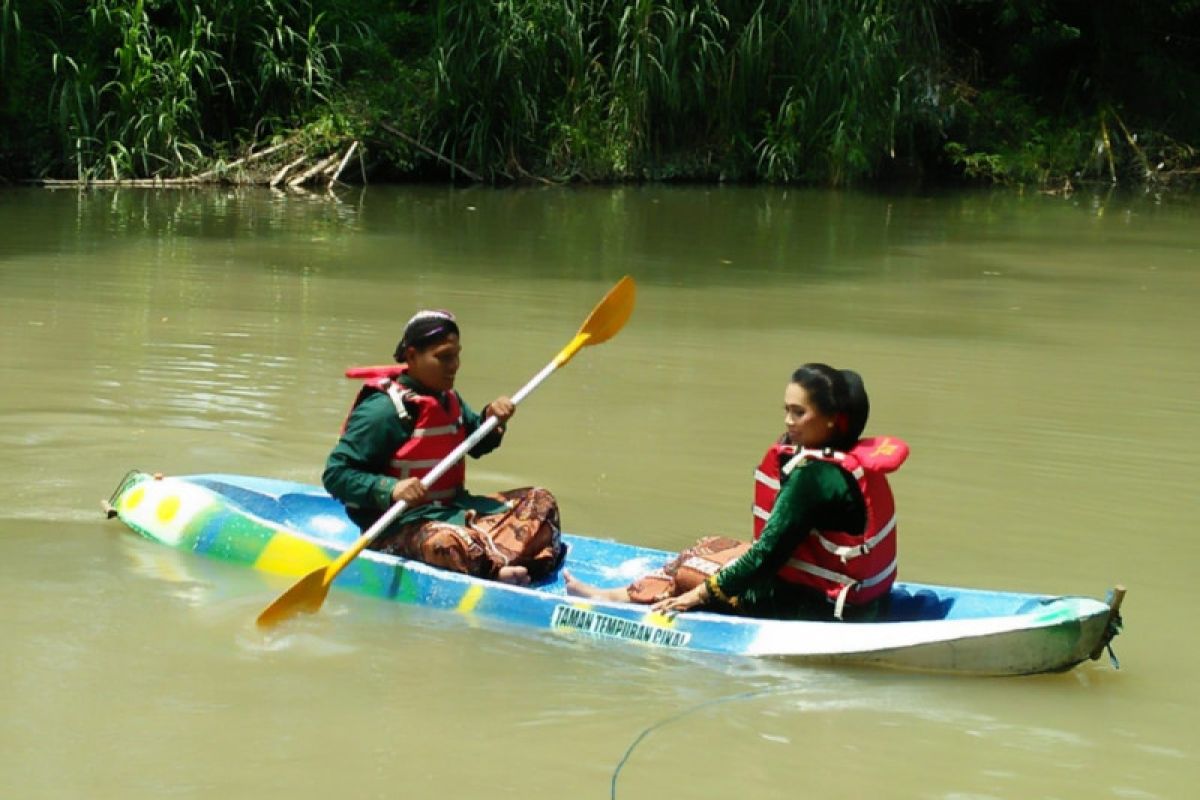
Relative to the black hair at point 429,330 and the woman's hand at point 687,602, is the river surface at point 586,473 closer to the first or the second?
the woman's hand at point 687,602

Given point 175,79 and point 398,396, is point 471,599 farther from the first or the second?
point 175,79

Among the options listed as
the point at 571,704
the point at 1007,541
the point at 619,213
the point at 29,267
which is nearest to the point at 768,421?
the point at 1007,541

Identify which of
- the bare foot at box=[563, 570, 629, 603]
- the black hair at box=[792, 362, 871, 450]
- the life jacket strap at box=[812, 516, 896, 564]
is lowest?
the bare foot at box=[563, 570, 629, 603]

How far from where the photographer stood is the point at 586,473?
6.30 meters

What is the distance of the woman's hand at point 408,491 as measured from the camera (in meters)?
4.69

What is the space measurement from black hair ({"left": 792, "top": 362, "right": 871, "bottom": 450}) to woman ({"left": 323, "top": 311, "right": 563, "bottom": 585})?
108 cm

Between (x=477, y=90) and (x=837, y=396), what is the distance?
12048 millimetres

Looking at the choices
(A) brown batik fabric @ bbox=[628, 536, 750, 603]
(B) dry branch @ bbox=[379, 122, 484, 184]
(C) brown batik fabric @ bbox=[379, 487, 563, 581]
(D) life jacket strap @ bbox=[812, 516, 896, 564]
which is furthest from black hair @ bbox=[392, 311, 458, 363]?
(B) dry branch @ bbox=[379, 122, 484, 184]

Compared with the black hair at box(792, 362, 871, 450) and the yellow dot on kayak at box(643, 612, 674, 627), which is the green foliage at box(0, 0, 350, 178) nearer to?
the yellow dot on kayak at box(643, 612, 674, 627)

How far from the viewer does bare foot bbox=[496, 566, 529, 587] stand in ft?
15.8

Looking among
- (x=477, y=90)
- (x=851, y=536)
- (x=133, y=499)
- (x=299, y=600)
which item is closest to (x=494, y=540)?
(x=299, y=600)

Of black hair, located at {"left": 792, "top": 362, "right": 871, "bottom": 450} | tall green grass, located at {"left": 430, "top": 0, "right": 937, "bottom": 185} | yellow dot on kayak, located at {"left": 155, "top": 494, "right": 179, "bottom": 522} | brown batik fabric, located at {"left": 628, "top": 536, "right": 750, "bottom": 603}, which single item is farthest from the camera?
tall green grass, located at {"left": 430, "top": 0, "right": 937, "bottom": 185}

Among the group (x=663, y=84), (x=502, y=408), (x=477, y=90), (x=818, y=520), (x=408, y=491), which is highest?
(x=663, y=84)

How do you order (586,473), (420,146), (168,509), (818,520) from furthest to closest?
(420,146), (586,473), (168,509), (818,520)
